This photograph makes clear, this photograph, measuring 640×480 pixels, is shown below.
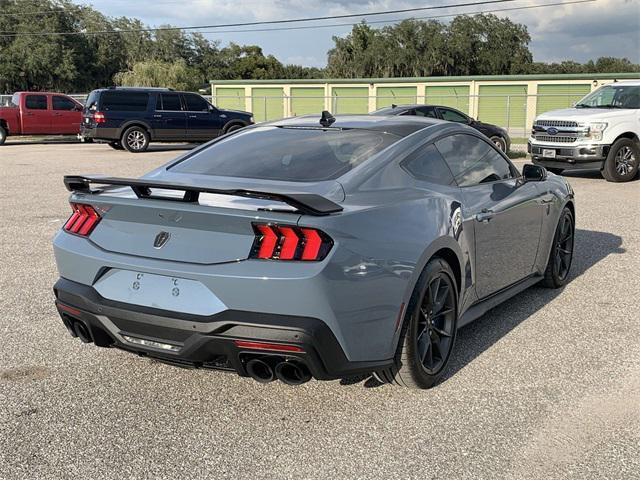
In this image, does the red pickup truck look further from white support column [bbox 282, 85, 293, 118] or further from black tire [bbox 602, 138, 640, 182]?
white support column [bbox 282, 85, 293, 118]

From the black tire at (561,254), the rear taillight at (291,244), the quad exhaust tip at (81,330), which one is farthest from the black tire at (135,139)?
the rear taillight at (291,244)

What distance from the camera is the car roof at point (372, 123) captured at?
4.44 meters

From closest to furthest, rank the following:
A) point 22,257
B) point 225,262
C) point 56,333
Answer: point 225,262
point 56,333
point 22,257

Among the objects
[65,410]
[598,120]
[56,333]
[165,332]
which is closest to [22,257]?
[56,333]

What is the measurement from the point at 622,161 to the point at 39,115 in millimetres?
19938

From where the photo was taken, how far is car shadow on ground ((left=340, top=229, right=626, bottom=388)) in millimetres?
4348

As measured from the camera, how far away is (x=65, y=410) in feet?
11.9

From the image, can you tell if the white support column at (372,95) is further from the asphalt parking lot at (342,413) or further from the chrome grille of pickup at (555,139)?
the asphalt parking lot at (342,413)

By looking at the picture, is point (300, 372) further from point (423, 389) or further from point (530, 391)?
point (530, 391)

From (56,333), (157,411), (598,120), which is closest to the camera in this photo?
(157,411)

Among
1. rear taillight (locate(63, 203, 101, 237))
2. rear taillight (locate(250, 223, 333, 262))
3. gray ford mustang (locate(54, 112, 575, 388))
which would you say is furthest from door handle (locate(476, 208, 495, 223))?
rear taillight (locate(63, 203, 101, 237))

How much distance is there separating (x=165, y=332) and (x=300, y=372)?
0.67 meters

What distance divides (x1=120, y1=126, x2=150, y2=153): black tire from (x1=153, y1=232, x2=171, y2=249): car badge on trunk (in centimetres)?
1898

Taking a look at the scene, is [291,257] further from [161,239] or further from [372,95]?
[372,95]
